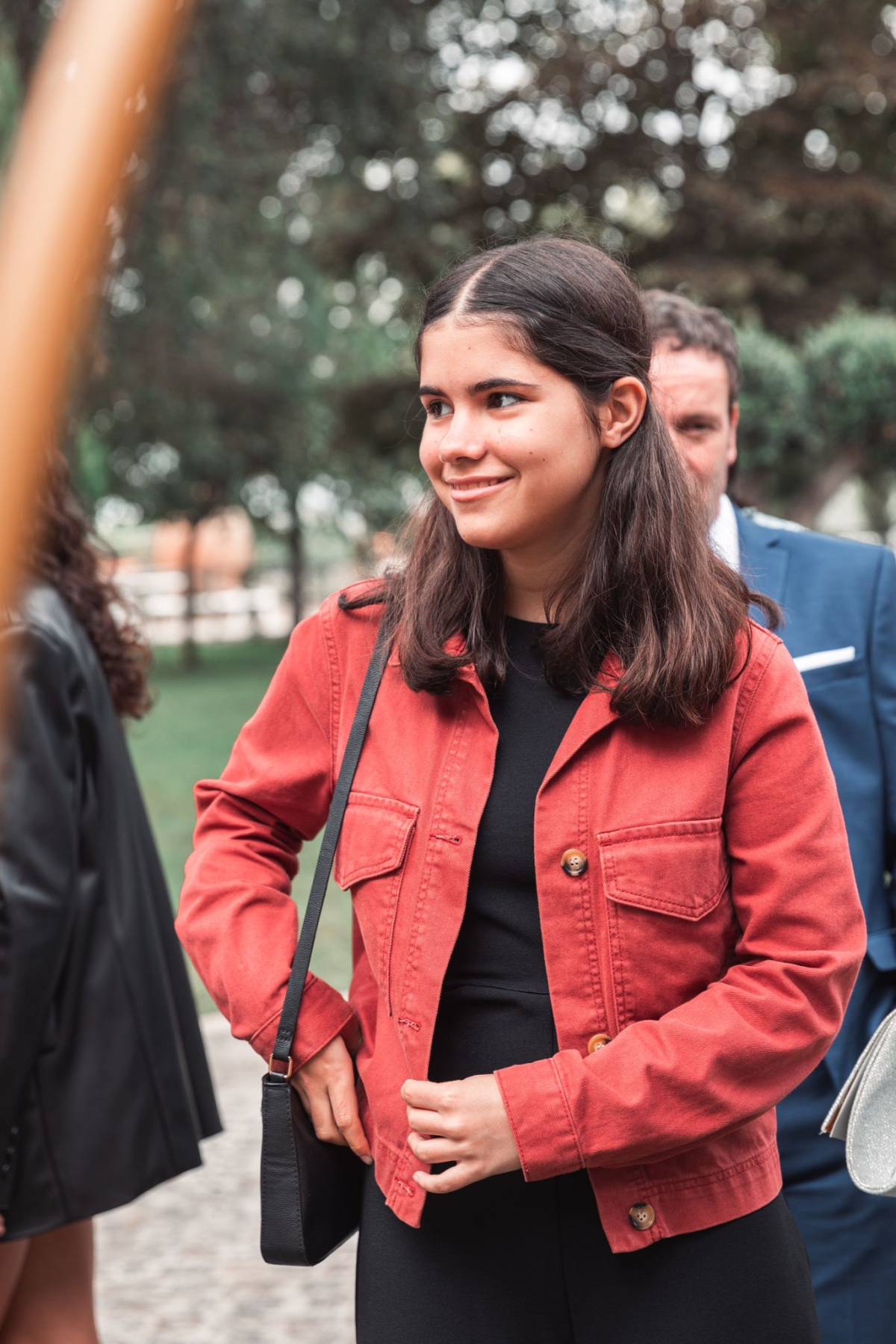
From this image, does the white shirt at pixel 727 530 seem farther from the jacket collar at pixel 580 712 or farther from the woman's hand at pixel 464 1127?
the woman's hand at pixel 464 1127

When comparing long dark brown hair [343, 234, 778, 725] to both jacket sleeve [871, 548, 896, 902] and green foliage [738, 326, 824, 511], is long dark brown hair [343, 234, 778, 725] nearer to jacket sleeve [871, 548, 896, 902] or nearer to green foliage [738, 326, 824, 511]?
jacket sleeve [871, 548, 896, 902]

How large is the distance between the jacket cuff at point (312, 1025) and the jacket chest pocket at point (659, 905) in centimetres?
38

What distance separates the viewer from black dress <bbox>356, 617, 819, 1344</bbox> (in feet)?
5.85

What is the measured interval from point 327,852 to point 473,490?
0.50 meters

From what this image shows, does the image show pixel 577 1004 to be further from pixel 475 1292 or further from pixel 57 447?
pixel 57 447

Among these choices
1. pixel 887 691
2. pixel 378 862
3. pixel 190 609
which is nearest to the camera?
pixel 378 862

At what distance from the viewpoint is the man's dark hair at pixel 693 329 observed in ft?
9.16

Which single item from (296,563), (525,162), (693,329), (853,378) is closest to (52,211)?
(693,329)

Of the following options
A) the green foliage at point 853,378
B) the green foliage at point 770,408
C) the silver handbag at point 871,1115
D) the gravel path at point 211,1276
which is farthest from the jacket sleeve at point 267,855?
the green foliage at point 853,378

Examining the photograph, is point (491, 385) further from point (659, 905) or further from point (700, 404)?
point (700, 404)

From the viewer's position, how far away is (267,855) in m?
1.96

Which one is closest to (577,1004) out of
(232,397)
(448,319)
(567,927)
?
(567,927)

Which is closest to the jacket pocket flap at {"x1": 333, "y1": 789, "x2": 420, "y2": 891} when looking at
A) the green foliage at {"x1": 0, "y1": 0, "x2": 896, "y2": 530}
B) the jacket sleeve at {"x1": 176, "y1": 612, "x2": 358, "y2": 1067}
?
the jacket sleeve at {"x1": 176, "y1": 612, "x2": 358, "y2": 1067}

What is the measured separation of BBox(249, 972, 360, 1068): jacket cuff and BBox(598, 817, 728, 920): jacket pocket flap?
399 millimetres
